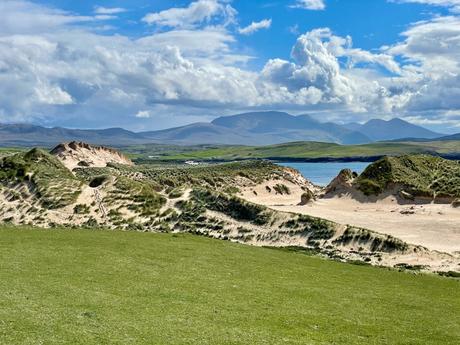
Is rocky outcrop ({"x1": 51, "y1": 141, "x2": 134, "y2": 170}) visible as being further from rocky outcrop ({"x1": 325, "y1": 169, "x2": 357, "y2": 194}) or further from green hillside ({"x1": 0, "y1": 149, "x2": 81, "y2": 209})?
rocky outcrop ({"x1": 325, "y1": 169, "x2": 357, "y2": 194})

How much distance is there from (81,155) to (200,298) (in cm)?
10960

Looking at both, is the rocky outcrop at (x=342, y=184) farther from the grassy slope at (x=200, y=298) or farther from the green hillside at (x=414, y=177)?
the grassy slope at (x=200, y=298)

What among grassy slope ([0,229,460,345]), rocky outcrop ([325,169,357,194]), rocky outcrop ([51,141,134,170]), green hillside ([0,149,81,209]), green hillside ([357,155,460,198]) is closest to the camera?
grassy slope ([0,229,460,345])

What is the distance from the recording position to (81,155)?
127688mm

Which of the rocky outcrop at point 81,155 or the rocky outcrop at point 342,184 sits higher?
the rocky outcrop at point 81,155

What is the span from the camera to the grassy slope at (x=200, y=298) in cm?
1831

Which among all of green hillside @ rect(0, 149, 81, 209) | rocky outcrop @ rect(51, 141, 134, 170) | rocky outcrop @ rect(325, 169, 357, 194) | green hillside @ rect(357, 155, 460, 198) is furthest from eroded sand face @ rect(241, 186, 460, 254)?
rocky outcrop @ rect(51, 141, 134, 170)

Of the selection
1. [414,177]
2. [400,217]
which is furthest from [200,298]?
[414,177]

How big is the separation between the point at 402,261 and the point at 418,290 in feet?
43.9

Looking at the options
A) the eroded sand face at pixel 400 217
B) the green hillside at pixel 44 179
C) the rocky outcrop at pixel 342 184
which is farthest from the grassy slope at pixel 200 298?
the rocky outcrop at pixel 342 184

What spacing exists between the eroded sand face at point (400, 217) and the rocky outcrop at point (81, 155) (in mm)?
53320

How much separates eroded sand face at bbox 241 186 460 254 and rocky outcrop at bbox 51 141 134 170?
53.3 meters

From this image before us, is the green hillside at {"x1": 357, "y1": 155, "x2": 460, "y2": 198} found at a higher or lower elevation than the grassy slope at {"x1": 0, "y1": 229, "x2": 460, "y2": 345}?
higher

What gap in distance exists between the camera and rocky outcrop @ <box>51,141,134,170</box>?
12194cm
